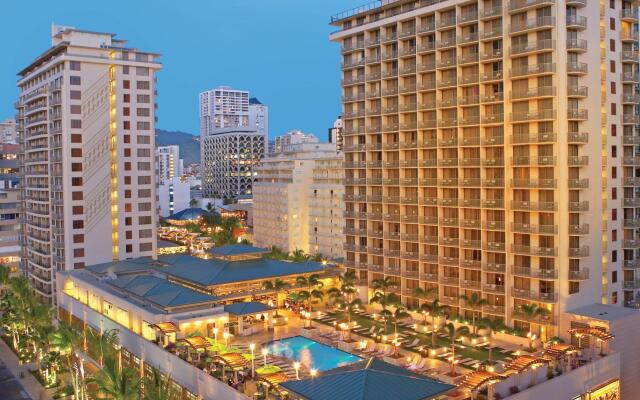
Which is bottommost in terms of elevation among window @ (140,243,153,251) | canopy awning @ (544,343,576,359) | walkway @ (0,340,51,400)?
walkway @ (0,340,51,400)

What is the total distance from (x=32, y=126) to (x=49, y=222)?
1539 cm

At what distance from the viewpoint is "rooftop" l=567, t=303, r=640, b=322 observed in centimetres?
5291

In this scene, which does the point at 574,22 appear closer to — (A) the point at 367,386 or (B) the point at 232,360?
(A) the point at 367,386

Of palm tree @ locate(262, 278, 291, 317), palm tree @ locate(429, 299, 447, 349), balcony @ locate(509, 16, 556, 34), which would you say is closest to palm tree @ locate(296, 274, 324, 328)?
palm tree @ locate(262, 278, 291, 317)

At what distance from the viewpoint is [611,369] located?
4716cm

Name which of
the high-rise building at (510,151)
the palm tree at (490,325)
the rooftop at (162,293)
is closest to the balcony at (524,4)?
the high-rise building at (510,151)

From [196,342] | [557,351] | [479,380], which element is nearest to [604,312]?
[557,351]

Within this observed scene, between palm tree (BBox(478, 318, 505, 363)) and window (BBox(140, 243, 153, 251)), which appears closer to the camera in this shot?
palm tree (BBox(478, 318, 505, 363))

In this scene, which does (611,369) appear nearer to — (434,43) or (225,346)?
(225,346)

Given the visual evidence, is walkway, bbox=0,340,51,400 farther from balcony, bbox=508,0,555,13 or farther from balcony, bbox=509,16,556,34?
balcony, bbox=508,0,555,13

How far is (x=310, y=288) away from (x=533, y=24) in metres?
38.0

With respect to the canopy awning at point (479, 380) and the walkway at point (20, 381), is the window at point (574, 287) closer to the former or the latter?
the canopy awning at point (479, 380)

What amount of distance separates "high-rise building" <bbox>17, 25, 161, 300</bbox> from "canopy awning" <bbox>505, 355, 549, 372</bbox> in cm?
6167

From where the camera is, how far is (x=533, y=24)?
187ft
